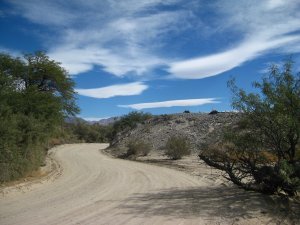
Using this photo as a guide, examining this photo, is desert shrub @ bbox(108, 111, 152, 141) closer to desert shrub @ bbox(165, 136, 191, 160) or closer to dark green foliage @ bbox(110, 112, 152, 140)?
dark green foliage @ bbox(110, 112, 152, 140)

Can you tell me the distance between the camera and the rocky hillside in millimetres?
47688

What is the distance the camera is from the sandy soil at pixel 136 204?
12.0 metres

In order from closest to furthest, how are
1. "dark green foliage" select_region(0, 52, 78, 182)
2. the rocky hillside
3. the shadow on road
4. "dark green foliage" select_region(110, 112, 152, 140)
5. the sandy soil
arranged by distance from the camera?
the sandy soil, the shadow on road, "dark green foliage" select_region(0, 52, 78, 182), the rocky hillside, "dark green foliage" select_region(110, 112, 152, 140)

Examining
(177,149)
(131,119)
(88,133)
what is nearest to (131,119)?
(131,119)

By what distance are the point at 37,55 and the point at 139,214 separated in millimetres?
28326

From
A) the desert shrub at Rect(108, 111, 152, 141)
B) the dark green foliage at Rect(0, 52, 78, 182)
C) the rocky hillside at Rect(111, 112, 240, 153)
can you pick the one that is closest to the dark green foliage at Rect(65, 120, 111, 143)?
the desert shrub at Rect(108, 111, 152, 141)

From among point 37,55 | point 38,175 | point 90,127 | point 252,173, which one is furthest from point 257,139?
point 90,127

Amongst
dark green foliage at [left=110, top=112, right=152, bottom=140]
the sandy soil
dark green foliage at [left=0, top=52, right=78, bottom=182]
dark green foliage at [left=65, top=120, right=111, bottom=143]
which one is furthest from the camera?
dark green foliage at [left=65, top=120, right=111, bottom=143]

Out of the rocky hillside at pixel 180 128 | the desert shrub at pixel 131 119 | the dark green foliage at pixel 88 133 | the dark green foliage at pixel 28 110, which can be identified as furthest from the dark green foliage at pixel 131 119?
the dark green foliage at pixel 28 110

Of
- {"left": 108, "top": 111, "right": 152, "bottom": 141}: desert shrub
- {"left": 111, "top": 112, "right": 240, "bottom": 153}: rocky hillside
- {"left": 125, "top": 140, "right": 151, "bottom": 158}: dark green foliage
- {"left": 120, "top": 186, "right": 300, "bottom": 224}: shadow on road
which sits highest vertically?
{"left": 108, "top": 111, "right": 152, "bottom": 141}: desert shrub

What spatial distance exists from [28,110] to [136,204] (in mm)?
15233

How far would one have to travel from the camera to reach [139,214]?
12562 mm

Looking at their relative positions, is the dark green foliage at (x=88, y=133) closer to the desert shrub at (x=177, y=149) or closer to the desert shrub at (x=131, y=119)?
the desert shrub at (x=131, y=119)

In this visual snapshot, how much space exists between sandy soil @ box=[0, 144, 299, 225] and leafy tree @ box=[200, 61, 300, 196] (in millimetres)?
Answer: 801
